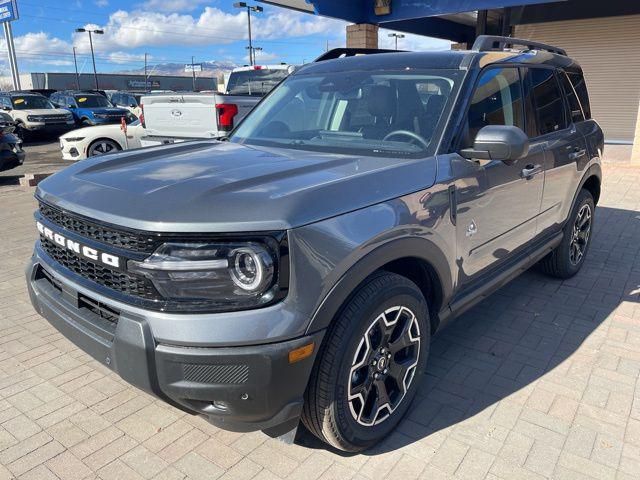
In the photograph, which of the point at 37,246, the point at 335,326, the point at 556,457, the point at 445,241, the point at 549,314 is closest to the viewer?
the point at 335,326

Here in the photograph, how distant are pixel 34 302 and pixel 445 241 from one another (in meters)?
2.23

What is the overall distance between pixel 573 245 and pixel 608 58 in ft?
44.0

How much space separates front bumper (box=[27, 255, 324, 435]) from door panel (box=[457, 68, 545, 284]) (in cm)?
132

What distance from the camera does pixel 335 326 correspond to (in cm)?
223

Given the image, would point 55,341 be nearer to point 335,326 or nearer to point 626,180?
point 335,326

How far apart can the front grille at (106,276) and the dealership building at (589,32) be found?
11.4m

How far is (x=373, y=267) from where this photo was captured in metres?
2.31

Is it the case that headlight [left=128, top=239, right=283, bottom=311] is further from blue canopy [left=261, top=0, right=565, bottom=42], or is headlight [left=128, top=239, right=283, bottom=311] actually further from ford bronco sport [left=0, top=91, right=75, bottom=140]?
ford bronco sport [left=0, top=91, right=75, bottom=140]

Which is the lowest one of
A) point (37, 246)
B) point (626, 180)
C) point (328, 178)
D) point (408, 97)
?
point (626, 180)

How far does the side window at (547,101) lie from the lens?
3872 mm

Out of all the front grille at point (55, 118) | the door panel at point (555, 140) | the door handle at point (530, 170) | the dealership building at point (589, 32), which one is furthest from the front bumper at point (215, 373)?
the front grille at point (55, 118)

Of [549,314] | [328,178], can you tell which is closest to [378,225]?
[328,178]

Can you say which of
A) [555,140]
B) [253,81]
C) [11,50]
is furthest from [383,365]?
[11,50]

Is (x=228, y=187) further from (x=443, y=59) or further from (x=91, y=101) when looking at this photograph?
(x=91, y=101)
